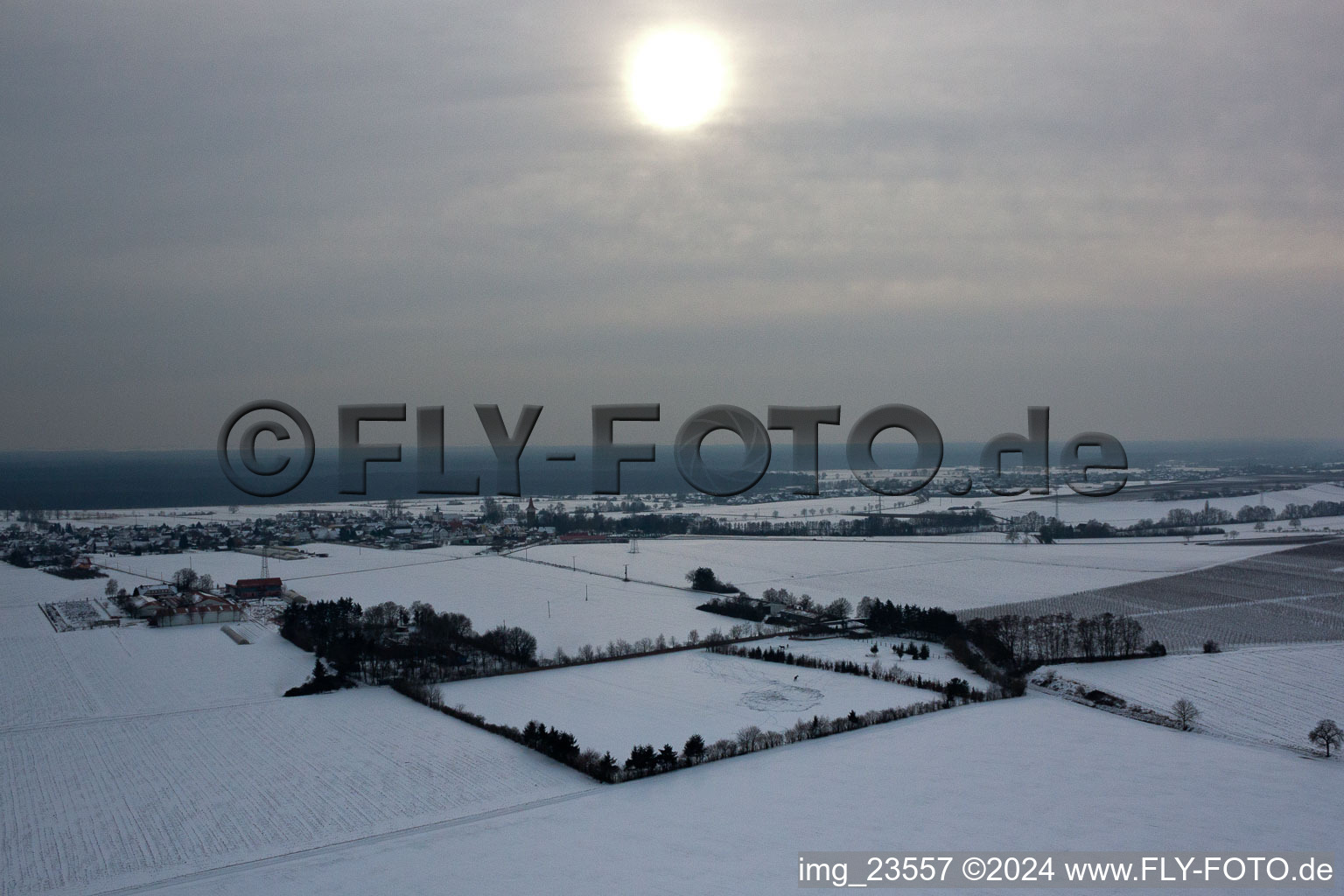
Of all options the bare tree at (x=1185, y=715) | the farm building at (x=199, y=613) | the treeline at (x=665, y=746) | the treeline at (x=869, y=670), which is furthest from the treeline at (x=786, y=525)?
the treeline at (x=665, y=746)

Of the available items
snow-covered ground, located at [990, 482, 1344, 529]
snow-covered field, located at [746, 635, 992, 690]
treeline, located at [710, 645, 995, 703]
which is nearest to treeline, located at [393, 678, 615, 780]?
treeline, located at [710, 645, 995, 703]

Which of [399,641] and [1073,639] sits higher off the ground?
[1073,639]

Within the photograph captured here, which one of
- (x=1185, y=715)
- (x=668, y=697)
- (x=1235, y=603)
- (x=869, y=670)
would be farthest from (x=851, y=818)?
(x=1235, y=603)

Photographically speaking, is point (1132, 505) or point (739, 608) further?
point (1132, 505)

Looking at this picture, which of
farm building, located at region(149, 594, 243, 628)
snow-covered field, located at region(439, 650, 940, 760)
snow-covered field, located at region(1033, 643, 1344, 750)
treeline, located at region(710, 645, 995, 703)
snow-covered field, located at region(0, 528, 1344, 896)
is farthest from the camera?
farm building, located at region(149, 594, 243, 628)

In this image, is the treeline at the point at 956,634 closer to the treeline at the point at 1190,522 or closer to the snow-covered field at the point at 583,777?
the snow-covered field at the point at 583,777

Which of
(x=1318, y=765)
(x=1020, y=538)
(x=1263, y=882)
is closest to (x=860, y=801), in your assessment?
(x=1263, y=882)

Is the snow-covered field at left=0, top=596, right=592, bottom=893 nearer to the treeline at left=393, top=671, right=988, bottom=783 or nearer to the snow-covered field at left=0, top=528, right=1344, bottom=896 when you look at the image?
the snow-covered field at left=0, top=528, right=1344, bottom=896

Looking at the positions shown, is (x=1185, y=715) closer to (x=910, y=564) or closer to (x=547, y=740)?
(x=547, y=740)
